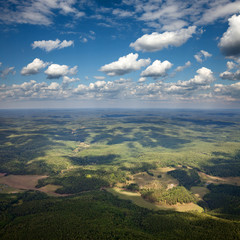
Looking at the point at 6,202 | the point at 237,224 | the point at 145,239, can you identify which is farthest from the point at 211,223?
the point at 6,202

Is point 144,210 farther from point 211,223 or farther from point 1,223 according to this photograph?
point 1,223

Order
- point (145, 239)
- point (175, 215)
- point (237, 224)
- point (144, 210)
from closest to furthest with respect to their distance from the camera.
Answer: point (145, 239), point (237, 224), point (175, 215), point (144, 210)

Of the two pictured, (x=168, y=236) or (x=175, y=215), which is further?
(x=175, y=215)

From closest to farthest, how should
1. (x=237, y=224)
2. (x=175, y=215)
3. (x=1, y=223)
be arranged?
(x=237, y=224) < (x=1, y=223) < (x=175, y=215)

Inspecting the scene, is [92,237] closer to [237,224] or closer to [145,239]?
[145,239]

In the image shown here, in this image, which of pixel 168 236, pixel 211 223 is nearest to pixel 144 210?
pixel 168 236

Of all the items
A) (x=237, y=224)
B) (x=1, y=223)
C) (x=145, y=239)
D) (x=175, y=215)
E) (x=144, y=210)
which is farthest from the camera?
(x=144, y=210)

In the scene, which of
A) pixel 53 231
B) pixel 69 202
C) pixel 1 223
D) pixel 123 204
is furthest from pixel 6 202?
pixel 123 204

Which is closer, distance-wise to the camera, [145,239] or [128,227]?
[145,239]

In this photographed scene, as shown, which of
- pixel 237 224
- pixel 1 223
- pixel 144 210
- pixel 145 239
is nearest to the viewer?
pixel 145 239
